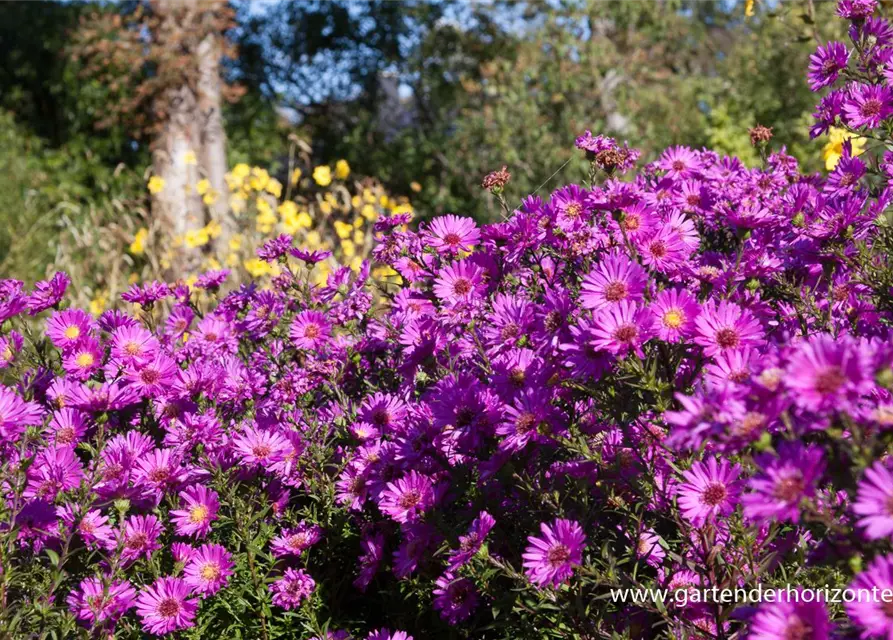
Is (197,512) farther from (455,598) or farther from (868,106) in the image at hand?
(868,106)

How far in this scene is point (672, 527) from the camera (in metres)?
1.69

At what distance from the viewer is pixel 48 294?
2.36 metres

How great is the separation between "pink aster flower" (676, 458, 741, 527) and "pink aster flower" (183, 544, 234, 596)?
96cm

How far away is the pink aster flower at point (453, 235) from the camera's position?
6.44ft

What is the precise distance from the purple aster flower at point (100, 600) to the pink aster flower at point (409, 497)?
1.70 feet

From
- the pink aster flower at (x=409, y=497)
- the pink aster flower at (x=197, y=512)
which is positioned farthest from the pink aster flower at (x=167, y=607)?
the pink aster flower at (x=409, y=497)

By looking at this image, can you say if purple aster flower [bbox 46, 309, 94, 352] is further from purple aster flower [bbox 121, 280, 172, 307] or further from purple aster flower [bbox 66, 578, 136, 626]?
purple aster flower [bbox 66, 578, 136, 626]

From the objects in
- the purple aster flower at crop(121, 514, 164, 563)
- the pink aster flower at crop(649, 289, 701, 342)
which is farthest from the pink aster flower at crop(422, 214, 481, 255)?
the purple aster flower at crop(121, 514, 164, 563)

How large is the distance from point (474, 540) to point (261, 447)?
58cm

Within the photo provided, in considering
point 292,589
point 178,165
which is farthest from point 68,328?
point 178,165

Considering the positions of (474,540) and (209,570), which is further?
(209,570)

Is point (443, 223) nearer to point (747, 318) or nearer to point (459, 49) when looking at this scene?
point (747, 318)

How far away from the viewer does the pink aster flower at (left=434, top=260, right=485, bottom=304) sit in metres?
1.85

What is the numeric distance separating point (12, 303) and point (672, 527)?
172 centimetres
